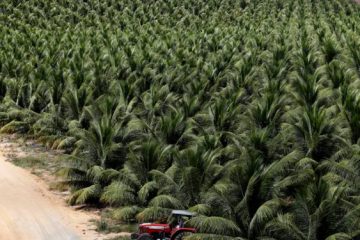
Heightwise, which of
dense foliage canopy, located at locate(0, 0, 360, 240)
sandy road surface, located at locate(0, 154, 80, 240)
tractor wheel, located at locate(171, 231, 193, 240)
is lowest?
sandy road surface, located at locate(0, 154, 80, 240)

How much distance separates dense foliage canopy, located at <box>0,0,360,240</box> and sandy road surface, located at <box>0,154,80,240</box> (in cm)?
138

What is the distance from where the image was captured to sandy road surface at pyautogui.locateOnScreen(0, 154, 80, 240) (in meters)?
21.7

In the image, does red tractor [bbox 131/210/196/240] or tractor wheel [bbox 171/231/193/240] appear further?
tractor wheel [bbox 171/231/193/240]

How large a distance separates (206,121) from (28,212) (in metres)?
9.71

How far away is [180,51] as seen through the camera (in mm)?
43531

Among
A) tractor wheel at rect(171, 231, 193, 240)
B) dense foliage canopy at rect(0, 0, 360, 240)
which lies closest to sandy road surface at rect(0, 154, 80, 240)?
dense foliage canopy at rect(0, 0, 360, 240)

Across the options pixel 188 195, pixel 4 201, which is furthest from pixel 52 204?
pixel 188 195

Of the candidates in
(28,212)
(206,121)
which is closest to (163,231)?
(28,212)

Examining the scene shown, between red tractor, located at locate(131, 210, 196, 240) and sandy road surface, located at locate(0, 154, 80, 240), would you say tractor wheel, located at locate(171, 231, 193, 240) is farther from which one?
→ sandy road surface, located at locate(0, 154, 80, 240)

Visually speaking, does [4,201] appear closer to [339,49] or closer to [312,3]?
[339,49]

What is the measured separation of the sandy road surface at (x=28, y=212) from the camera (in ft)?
71.2

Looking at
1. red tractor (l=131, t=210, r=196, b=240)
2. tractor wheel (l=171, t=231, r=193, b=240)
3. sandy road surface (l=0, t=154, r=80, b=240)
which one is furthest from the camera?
sandy road surface (l=0, t=154, r=80, b=240)

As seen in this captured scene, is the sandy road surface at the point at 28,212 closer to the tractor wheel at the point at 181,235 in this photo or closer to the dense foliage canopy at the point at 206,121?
the dense foliage canopy at the point at 206,121

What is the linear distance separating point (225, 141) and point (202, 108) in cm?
514
